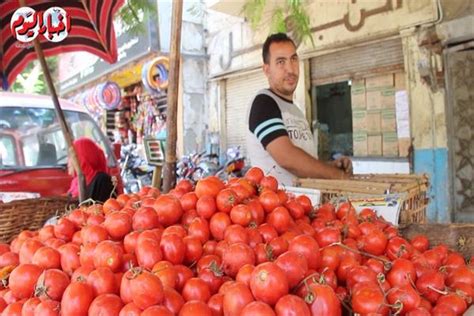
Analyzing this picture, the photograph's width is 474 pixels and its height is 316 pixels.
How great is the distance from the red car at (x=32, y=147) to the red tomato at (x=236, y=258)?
11.9ft

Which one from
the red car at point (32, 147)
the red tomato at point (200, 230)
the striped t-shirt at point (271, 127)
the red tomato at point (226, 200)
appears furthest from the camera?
the red car at point (32, 147)

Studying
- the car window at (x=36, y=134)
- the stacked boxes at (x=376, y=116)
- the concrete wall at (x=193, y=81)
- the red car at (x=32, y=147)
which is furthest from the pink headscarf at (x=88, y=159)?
the concrete wall at (x=193, y=81)

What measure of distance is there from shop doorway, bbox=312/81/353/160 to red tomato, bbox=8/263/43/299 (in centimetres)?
640

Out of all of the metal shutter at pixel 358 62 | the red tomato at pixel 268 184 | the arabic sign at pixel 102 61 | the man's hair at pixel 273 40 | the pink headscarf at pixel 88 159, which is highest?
the arabic sign at pixel 102 61

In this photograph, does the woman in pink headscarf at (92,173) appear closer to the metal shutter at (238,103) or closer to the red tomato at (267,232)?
the red tomato at (267,232)

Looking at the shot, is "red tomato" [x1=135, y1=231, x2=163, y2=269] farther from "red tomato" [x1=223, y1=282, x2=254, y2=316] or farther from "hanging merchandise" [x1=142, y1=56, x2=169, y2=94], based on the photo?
"hanging merchandise" [x1=142, y1=56, x2=169, y2=94]

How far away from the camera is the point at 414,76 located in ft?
19.3

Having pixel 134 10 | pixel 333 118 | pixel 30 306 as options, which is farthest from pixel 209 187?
pixel 333 118

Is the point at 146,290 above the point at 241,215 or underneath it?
underneath

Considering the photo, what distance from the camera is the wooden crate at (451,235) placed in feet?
6.41

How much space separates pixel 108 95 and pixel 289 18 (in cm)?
736

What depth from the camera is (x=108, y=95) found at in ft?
41.7

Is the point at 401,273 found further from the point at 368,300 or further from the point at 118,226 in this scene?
the point at 118,226

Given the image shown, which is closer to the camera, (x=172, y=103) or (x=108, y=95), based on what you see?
(x=172, y=103)
